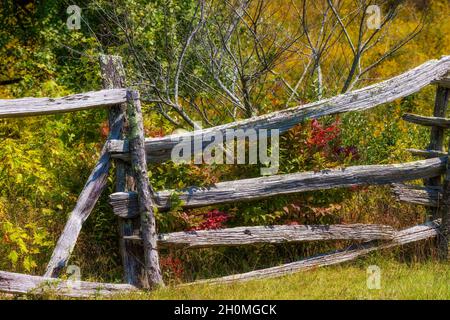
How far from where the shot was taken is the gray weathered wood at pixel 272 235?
5.55 m

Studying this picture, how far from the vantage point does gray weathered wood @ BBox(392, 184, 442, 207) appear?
6.39 meters

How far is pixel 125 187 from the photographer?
554 cm

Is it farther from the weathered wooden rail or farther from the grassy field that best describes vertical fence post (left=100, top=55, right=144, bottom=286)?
the grassy field

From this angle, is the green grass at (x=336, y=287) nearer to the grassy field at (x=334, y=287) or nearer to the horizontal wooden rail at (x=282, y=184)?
the grassy field at (x=334, y=287)

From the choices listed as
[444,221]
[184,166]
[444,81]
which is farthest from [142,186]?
[444,81]

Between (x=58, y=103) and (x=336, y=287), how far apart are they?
236 centimetres

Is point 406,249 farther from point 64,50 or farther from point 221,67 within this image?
point 64,50

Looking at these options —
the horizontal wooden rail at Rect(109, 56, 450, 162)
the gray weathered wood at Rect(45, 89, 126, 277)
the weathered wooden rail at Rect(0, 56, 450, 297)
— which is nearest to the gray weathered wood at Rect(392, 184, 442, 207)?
the weathered wooden rail at Rect(0, 56, 450, 297)

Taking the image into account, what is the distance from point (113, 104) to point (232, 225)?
4.68 feet

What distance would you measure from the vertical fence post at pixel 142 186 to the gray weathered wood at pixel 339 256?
379 mm

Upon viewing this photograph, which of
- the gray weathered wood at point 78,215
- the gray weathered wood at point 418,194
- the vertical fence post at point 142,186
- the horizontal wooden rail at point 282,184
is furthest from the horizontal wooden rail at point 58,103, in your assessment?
the gray weathered wood at point 418,194

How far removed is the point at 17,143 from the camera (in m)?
6.46

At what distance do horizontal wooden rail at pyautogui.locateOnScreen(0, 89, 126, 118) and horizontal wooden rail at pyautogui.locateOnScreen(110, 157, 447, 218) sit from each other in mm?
671

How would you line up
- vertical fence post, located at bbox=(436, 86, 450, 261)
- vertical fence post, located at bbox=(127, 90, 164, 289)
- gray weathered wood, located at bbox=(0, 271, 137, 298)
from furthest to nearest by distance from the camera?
vertical fence post, located at bbox=(436, 86, 450, 261) < vertical fence post, located at bbox=(127, 90, 164, 289) < gray weathered wood, located at bbox=(0, 271, 137, 298)
